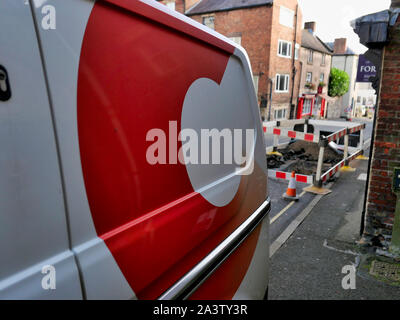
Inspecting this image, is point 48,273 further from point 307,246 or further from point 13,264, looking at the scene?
point 307,246

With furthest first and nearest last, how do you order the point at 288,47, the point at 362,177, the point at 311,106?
the point at 311,106
the point at 288,47
the point at 362,177

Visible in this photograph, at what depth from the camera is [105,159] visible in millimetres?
1075

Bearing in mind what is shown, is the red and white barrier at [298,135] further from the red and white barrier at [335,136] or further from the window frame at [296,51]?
the window frame at [296,51]

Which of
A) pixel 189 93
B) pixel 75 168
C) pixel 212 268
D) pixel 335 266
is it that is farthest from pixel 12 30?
pixel 335 266

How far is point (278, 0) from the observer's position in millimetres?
25297

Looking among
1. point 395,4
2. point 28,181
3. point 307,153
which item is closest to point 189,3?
point 307,153

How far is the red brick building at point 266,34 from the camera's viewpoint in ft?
83.7

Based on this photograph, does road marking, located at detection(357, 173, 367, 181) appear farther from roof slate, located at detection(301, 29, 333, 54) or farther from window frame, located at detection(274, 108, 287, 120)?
roof slate, located at detection(301, 29, 333, 54)

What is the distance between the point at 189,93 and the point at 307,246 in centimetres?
376

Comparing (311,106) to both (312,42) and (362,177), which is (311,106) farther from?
(362,177)

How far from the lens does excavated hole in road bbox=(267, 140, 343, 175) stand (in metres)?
9.21

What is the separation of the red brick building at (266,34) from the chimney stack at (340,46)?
1913 cm

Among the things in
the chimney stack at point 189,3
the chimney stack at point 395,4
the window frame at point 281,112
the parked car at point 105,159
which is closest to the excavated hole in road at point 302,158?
the chimney stack at point 395,4

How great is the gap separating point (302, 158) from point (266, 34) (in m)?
18.4
